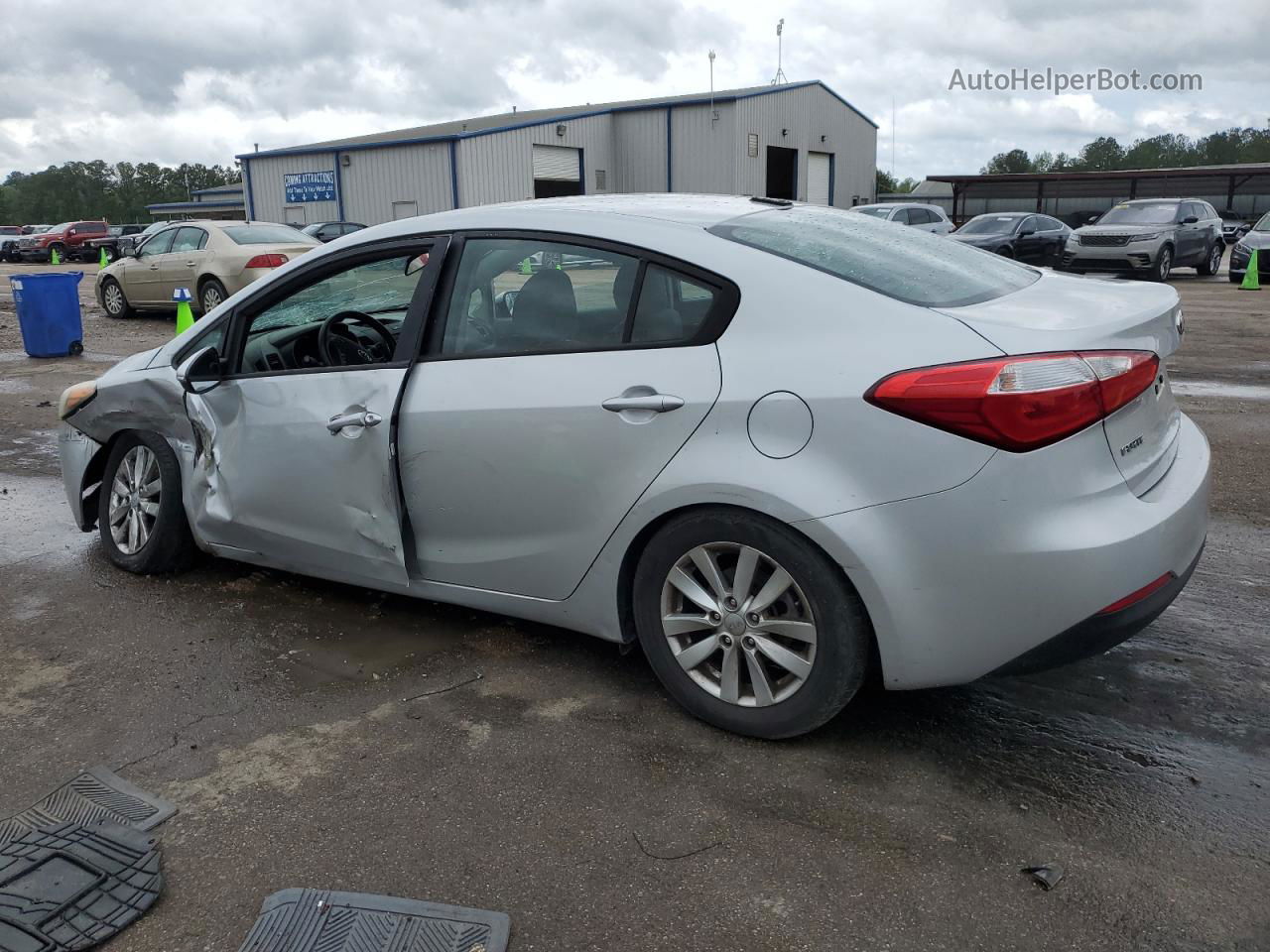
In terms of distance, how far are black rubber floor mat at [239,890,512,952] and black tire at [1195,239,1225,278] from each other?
2437cm

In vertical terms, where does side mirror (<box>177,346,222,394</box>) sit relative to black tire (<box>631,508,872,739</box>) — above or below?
above

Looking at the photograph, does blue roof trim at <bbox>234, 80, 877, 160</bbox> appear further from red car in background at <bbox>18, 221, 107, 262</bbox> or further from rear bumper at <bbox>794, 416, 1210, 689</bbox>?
rear bumper at <bbox>794, 416, 1210, 689</bbox>

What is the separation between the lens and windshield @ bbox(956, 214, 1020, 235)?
23.8 m

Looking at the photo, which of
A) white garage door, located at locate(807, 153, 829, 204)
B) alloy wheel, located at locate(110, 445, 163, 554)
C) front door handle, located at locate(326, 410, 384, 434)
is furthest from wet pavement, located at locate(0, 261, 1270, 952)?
white garage door, located at locate(807, 153, 829, 204)

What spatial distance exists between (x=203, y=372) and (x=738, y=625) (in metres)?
2.47

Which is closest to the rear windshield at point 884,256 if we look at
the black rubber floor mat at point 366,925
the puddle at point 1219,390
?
the black rubber floor mat at point 366,925

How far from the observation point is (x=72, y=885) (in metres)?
2.56

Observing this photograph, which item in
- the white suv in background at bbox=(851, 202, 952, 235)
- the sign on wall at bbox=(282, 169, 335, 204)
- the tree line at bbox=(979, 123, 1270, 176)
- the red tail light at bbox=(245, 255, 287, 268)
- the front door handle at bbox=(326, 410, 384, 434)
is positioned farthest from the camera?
the tree line at bbox=(979, 123, 1270, 176)

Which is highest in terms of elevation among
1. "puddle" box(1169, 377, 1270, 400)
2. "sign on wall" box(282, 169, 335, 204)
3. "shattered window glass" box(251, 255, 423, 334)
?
"sign on wall" box(282, 169, 335, 204)

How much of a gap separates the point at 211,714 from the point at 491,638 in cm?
101

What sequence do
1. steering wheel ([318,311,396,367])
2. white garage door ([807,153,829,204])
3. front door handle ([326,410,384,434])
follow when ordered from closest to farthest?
front door handle ([326,410,384,434]) → steering wheel ([318,311,396,367]) → white garage door ([807,153,829,204])

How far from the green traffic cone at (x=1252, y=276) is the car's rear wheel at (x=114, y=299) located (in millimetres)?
19687

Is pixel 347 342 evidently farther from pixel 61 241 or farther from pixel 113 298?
pixel 61 241

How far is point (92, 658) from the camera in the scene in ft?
12.7
